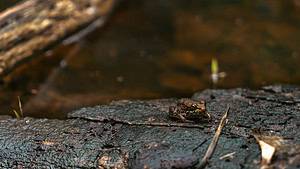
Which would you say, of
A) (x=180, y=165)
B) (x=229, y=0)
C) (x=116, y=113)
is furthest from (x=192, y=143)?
(x=229, y=0)

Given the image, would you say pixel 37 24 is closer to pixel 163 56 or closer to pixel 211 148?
pixel 163 56

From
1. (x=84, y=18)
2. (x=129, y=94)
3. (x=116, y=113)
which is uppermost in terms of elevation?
(x=84, y=18)

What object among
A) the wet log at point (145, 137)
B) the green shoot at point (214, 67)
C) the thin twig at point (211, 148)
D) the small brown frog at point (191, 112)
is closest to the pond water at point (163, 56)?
the green shoot at point (214, 67)

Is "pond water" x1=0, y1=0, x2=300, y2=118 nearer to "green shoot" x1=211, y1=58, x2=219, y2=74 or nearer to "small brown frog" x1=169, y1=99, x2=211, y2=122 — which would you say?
"green shoot" x1=211, y1=58, x2=219, y2=74

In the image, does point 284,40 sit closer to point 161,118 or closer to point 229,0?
point 229,0

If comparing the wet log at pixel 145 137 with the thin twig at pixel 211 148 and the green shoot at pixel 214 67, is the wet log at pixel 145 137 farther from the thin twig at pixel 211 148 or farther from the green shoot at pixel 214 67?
the green shoot at pixel 214 67
